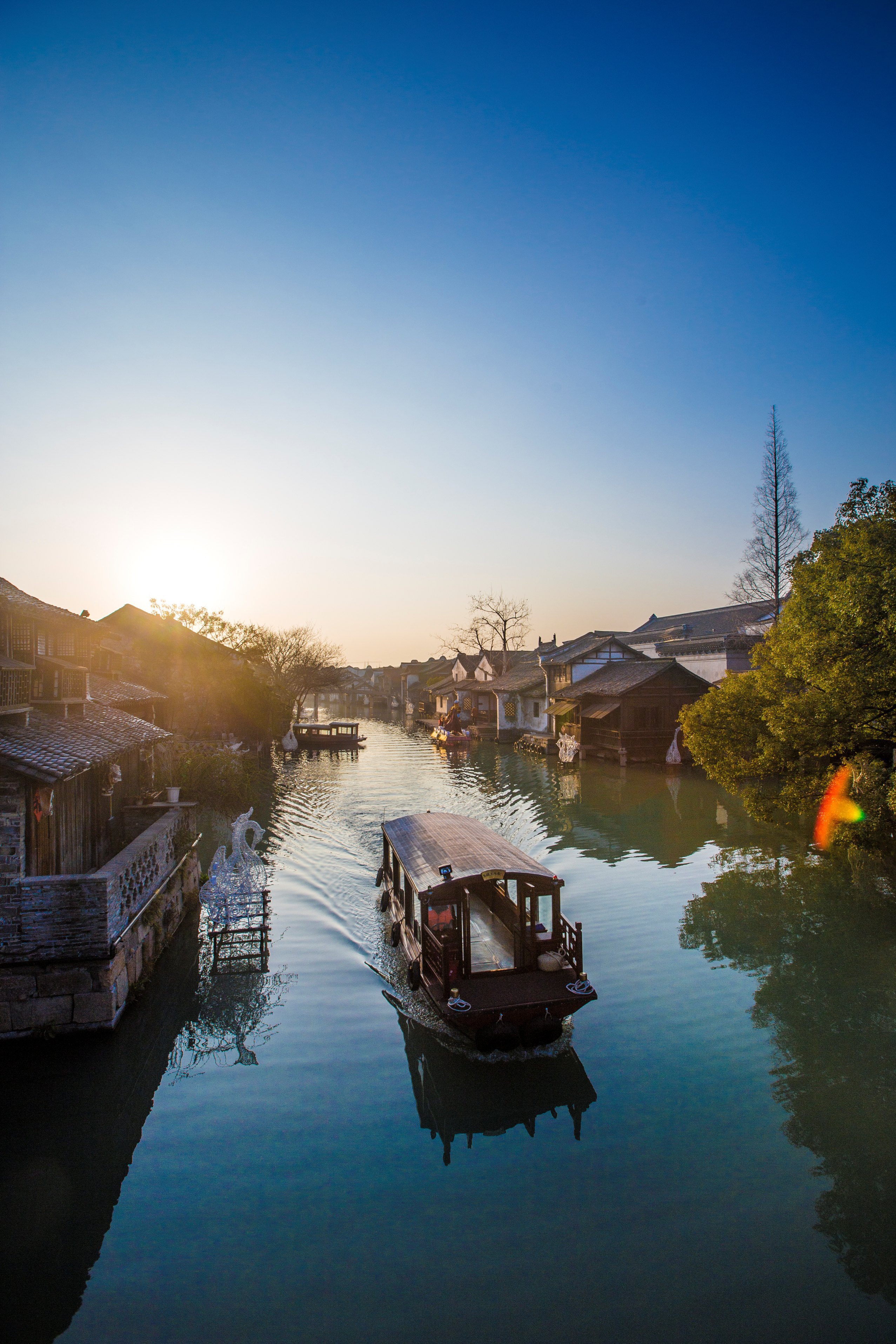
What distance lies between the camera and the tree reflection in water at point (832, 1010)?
293 inches

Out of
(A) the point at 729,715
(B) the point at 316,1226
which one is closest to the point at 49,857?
(B) the point at 316,1226

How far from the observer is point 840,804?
682 inches

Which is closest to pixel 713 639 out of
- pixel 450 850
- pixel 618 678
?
pixel 618 678

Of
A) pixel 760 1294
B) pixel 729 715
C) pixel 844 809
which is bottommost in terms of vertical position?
pixel 760 1294

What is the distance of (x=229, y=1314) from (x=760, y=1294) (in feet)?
15.9

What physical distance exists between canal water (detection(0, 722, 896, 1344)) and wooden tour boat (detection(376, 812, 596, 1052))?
2.90 ft

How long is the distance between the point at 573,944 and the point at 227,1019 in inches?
231

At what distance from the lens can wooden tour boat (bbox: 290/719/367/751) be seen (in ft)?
159

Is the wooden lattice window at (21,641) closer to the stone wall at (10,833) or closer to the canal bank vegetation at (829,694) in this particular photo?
the stone wall at (10,833)

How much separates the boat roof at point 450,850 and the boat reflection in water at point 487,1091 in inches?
98.0

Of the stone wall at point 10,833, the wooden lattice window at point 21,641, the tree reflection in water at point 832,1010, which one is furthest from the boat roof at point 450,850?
the wooden lattice window at point 21,641

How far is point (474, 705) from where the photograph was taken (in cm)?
6147

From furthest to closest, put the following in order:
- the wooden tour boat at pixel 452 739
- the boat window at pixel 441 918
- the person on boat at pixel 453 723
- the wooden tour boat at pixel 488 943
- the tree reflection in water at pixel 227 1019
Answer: the person on boat at pixel 453 723 → the wooden tour boat at pixel 452 739 → the boat window at pixel 441 918 → the tree reflection in water at pixel 227 1019 → the wooden tour boat at pixel 488 943

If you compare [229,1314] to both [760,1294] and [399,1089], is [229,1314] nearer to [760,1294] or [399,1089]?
[399,1089]
